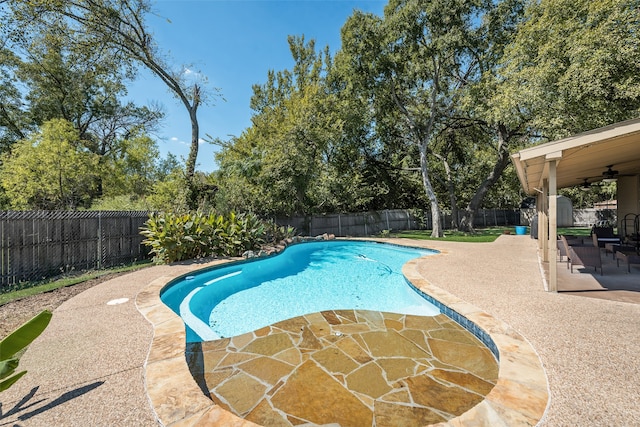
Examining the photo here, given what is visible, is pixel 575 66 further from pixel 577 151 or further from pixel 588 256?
pixel 588 256

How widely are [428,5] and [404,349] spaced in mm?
16499

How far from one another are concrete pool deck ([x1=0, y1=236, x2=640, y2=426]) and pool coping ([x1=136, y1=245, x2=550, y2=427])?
0.02 m

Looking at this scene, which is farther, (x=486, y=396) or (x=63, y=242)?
(x=63, y=242)

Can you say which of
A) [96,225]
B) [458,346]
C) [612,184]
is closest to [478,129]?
[612,184]

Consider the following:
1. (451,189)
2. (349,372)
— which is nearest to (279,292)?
(349,372)

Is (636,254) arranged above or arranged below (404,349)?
above

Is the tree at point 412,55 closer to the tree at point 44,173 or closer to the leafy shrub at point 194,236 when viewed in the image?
the leafy shrub at point 194,236

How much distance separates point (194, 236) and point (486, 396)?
8162mm

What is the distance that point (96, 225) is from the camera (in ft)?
26.3

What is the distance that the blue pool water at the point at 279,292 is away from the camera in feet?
16.3

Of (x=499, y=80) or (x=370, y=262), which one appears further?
(x=499, y=80)

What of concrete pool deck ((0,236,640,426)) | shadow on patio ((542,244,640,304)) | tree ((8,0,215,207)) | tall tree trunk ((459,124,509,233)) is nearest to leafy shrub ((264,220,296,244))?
tree ((8,0,215,207))

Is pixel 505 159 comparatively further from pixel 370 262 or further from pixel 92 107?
pixel 92 107

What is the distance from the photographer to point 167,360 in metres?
2.82
